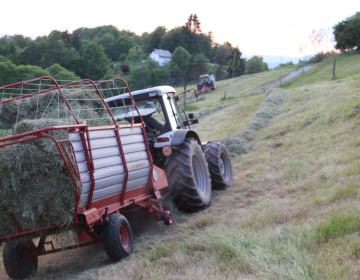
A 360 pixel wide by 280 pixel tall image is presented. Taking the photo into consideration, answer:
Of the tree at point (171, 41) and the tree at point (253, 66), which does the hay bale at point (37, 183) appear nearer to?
A: the tree at point (253, 66)

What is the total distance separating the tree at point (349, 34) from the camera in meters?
49.0

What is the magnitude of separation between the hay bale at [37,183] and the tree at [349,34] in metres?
51.4

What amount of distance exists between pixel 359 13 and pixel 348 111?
46.3 meters

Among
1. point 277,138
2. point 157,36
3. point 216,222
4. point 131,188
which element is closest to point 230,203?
point 216,222

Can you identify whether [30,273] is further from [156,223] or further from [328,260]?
[328,260]

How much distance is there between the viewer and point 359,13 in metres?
52.2

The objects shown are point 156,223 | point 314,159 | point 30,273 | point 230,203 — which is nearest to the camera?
point 30,273

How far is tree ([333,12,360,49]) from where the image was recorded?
4904 centimetres

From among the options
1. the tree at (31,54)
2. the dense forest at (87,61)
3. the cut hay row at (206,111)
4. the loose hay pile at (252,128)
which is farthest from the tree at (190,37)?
the tree at (31,54)

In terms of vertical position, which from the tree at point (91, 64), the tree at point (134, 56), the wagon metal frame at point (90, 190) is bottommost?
the wagon metal frame at point (90, 190)

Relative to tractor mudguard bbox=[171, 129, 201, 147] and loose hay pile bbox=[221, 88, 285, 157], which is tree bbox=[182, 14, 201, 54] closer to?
loose hay pile bbox=[221, 88, 285, 157]

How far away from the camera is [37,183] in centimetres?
411

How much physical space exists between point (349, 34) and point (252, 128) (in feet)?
132

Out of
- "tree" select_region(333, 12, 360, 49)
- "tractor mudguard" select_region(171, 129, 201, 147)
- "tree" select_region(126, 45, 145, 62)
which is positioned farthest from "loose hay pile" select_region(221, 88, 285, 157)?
"tree" select_region(126, 45, 145, 62)
